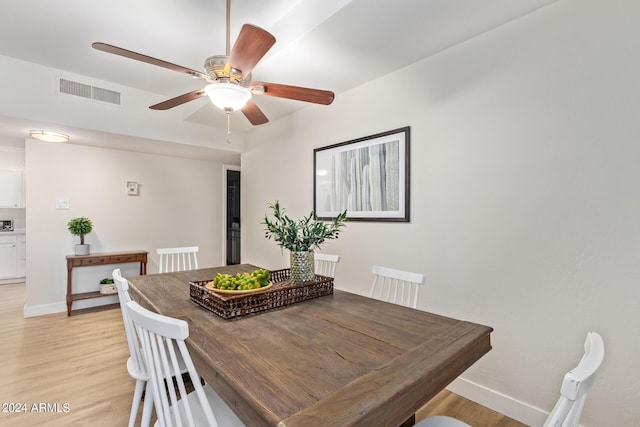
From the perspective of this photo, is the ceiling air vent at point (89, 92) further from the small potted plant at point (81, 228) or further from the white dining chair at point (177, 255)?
the white dining chair at point (177, 255)

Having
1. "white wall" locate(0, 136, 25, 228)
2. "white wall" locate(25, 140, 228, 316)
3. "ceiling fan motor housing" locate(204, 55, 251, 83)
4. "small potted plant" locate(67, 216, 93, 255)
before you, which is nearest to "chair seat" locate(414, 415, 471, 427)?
"ceiling fan motor housing" locate(204, 55, 251, 83)

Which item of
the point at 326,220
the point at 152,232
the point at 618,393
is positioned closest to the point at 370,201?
the point at 326,220

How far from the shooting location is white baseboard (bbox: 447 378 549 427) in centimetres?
175

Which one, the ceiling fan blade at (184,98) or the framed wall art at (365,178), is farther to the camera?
the framed wall art at (365,178)

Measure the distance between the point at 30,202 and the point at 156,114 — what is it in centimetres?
179

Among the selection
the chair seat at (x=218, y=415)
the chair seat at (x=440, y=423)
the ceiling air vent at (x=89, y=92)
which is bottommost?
the chair seat at (x=440, y=423)

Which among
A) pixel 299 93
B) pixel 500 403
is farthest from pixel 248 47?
pixel 500 403

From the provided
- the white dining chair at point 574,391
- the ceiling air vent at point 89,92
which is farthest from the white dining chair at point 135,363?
the ceiling air vent at point 89,92

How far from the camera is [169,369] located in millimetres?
1058

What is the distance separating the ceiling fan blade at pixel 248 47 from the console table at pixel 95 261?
3192mm

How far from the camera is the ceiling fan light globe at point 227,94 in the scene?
1650 mm

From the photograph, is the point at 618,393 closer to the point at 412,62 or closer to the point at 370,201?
the point at 370,201

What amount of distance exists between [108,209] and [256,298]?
141 inches

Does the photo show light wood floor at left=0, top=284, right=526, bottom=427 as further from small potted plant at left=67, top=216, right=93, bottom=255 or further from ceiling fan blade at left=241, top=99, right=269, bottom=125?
ceiling fan blade at left=241, top=99, right=269, bottom=125
